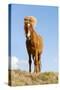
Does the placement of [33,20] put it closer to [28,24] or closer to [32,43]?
[28,24]

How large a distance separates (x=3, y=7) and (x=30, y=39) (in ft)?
1.16

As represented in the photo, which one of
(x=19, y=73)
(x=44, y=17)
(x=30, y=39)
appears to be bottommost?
(x=19, y=73)

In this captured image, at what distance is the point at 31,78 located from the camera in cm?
196

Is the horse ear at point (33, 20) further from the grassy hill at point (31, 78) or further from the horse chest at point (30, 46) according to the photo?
the grassy hill at point (31, 78)

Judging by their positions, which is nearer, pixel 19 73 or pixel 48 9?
pixel 19 73

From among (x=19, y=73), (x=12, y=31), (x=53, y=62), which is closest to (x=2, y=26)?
(x=12, y=31)

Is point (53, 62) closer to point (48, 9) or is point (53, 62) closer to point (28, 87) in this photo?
point (28, 87)

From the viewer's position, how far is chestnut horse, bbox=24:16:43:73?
1989mm

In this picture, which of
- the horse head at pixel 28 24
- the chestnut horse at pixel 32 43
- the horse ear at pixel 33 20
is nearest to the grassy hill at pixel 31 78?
Result: the chestnut horse at pixel 32 43

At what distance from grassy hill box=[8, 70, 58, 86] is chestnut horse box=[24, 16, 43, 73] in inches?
2.5

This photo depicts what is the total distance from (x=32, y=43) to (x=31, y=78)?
0.98 ft

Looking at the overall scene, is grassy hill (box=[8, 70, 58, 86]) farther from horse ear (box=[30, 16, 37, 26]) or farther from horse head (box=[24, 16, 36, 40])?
horse ear (box=[30, 16, 37, 26])

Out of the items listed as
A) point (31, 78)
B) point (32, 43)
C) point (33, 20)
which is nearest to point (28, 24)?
point (33, 20)

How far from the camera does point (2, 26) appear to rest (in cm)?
195
